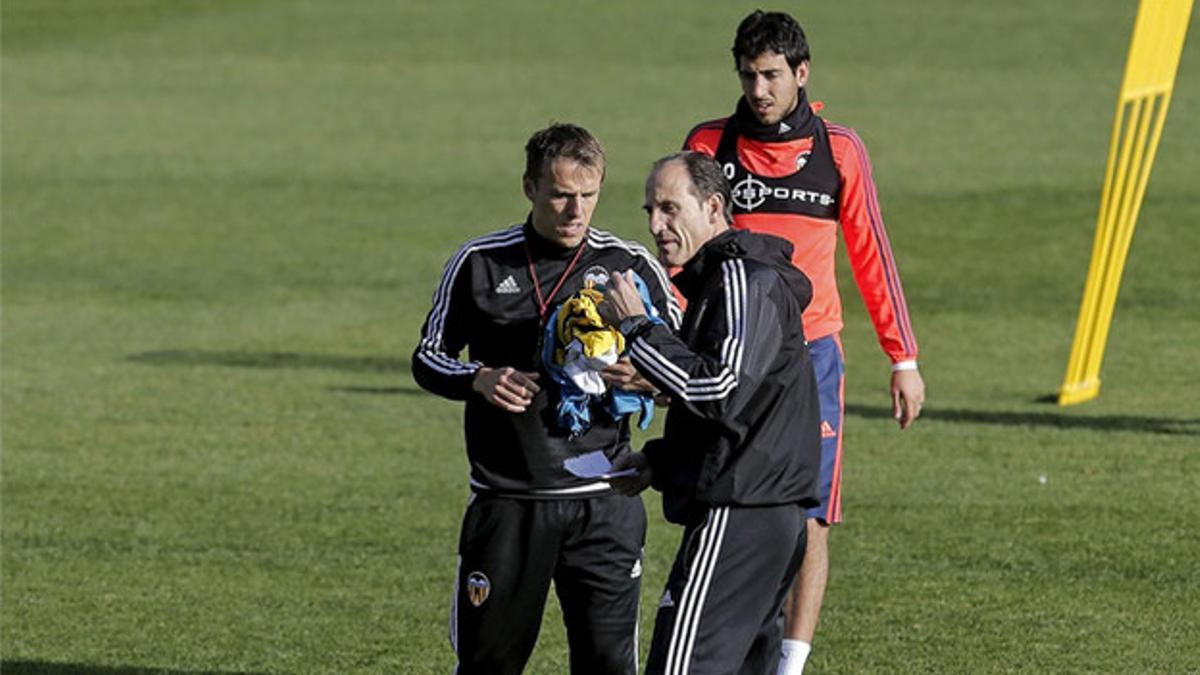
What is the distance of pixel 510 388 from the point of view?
23.7 ft

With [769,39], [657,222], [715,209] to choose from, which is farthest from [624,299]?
[769,39]

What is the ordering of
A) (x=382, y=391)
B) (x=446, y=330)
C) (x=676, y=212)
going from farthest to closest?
(x=382, y=391) → (x=446, y=330) → (x=676, y=212)

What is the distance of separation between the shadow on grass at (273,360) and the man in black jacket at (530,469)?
1037 centimetres

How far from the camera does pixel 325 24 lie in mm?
47156

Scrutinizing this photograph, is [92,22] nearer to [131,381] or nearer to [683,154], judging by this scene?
[131,381]

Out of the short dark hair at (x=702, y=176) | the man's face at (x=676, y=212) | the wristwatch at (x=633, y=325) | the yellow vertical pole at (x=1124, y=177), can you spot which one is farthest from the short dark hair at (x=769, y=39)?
the yellow vertical pole at (x=1124, y=177)

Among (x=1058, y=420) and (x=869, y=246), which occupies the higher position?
(x=869, y=246)

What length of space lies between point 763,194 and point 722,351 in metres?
2.41

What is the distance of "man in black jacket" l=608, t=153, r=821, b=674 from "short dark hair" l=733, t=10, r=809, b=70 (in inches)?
73.1

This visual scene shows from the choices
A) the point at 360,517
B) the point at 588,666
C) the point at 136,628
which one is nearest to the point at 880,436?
the point at 360,517

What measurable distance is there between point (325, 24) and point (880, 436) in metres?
33.7

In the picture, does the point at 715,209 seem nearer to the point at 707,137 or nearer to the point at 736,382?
the point at 736,382

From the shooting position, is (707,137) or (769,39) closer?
(769,39)

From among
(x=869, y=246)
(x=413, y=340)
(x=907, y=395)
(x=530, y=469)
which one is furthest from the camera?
(x=413, y=340)
